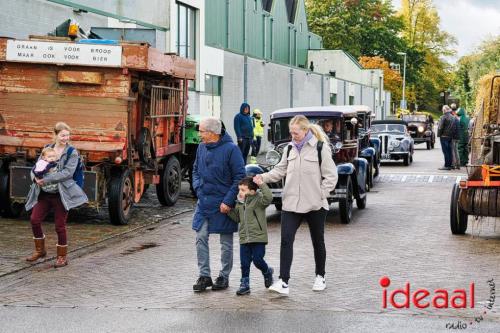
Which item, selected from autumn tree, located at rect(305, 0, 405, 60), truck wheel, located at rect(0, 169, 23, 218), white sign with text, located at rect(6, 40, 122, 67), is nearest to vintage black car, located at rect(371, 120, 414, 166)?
truck wheel, located at rect(0, 169, 23, 218)

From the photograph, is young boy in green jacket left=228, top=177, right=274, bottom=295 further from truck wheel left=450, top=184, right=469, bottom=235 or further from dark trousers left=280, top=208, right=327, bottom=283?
truck wheel left=450, top=184, right=469, bottom=235

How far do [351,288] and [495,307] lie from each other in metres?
1.48

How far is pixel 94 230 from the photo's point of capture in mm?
12820

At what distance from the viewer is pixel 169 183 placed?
15.9m

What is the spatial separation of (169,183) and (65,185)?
236 inches

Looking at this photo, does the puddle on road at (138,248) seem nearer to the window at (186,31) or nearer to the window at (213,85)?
the window at (186,31)

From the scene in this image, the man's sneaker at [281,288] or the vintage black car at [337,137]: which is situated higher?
the vintage black car at [337,137]

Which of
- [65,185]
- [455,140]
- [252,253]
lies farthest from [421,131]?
[252,253]

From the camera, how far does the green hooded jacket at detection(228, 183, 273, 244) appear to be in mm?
8305

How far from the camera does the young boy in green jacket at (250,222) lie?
8312 millimetres

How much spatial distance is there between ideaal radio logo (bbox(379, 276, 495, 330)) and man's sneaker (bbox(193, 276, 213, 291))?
1.67m

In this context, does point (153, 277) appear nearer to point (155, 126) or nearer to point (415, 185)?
point (155, 126)

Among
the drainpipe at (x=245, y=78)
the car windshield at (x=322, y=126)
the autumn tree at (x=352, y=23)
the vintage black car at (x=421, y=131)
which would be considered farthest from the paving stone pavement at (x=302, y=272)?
the autumn tree at (x=352, y=23)

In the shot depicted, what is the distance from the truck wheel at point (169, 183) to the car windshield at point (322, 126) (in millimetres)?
1943
